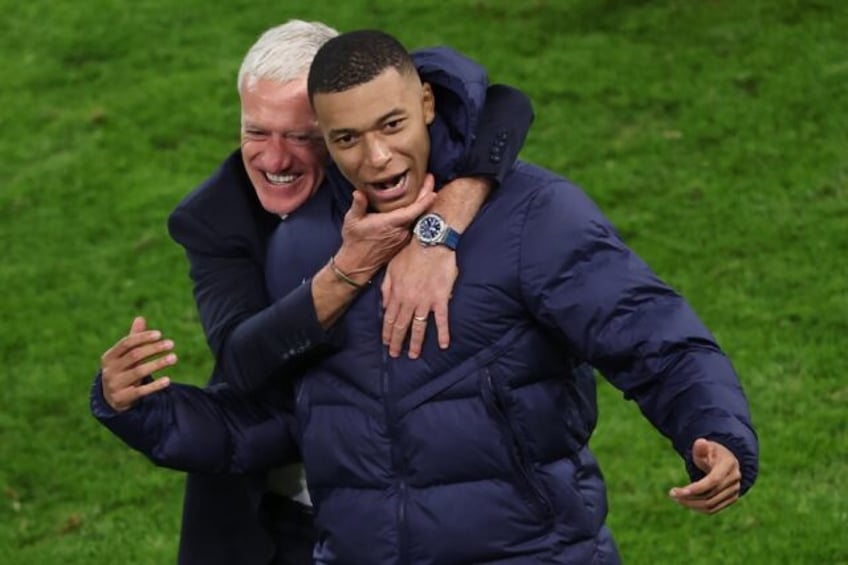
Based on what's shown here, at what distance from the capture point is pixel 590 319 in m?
4.86

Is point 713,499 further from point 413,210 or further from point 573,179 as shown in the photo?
point 573,179

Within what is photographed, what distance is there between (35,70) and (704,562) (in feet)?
26.7

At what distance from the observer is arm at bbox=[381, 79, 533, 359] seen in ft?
16.4

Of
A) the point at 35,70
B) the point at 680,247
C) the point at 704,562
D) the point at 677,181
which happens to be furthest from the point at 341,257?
the point at 35,70

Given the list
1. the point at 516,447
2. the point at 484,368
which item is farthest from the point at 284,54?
the point at 516,447

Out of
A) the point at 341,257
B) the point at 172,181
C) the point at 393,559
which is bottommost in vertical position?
the point at 172,181

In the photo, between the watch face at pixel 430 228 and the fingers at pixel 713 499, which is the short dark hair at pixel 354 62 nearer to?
the watch face at pixel 430 228

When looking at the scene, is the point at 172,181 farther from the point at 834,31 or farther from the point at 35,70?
the point at 834,31

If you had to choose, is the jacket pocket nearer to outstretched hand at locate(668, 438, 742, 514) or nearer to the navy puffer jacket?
the navy puffer jacket

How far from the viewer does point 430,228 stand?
5105 millimetres

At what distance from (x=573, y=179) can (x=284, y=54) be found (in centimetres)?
677

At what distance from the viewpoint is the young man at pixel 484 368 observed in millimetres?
4879

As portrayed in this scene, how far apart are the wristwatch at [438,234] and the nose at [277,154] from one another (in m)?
0.57

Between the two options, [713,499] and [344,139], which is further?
[344,139]
